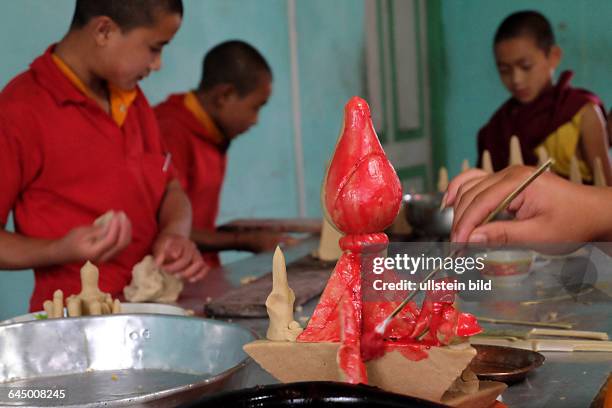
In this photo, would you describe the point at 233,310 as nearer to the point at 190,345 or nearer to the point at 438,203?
the point at 190,345

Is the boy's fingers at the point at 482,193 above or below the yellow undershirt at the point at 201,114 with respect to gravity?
below

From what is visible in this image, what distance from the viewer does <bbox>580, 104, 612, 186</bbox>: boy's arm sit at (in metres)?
3.23

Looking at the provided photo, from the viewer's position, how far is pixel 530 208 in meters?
1.07

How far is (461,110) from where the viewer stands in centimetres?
582

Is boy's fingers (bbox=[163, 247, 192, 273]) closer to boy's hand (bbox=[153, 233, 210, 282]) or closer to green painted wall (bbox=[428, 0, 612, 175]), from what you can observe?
boy's hand (bbox=[153, 233, 210, 282])

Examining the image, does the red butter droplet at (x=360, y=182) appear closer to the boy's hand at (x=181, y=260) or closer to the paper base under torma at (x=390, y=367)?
the paper base under torma at (x=390, y=367)

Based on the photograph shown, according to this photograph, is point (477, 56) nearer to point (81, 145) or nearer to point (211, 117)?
point (211, 117)

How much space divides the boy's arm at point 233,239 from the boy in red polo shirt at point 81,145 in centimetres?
49

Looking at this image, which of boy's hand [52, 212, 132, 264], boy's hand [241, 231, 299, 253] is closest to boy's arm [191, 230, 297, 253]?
boy's hand [241, 231, 299, 253]

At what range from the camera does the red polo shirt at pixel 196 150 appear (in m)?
2.98

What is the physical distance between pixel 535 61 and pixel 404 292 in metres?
3.04

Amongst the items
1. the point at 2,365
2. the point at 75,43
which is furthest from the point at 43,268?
the point at 2,365

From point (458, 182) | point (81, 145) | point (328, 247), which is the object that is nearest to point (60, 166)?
point (81, 145)

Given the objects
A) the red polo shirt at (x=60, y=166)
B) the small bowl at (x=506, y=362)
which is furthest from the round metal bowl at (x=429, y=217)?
the small bowl at (x=506, y=362)
